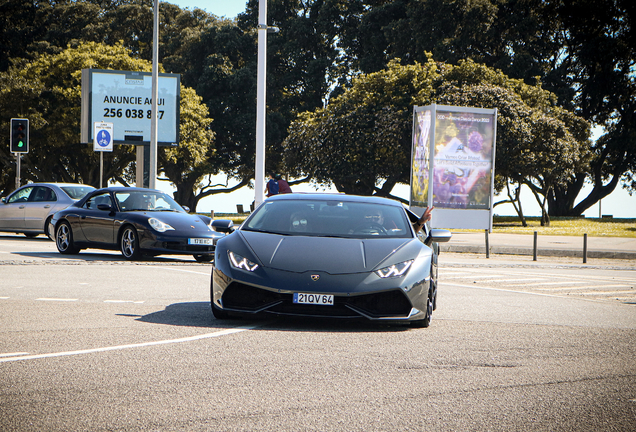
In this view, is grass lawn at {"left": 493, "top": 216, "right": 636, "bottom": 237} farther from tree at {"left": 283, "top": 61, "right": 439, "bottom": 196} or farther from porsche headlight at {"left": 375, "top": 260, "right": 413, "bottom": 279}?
porsche headlight at {"left": 375, "top": 260, "right": 413, "bottom": 279}

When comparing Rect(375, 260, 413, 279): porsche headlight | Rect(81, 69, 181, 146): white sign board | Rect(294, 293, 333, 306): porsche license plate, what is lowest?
Rect(294, 293, 333, 306): porsche license plate

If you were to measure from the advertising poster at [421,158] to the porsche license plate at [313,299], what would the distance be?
1841 centimetres

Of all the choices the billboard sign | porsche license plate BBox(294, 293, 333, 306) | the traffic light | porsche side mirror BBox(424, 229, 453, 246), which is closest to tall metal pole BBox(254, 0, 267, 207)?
the billboard sign

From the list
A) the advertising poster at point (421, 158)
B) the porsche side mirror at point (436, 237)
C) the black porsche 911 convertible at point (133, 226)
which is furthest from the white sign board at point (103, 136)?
the porsche side mirror at point (436, 237)

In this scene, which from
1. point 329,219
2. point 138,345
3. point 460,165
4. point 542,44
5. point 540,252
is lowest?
point 540,252

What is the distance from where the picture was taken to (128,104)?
107 ft

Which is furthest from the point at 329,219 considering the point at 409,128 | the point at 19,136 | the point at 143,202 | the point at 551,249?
the point at 409,128

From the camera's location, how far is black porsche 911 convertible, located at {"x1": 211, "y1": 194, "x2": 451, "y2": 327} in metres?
6.95

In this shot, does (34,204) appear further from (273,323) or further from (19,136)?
(273,323)

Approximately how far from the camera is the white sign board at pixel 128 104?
3188cm

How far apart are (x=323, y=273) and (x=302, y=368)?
5.27 ft

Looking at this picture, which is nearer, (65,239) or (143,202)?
(143,202)

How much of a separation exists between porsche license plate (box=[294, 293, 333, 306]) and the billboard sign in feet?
59.5

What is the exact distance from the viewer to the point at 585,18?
46.2 meters
